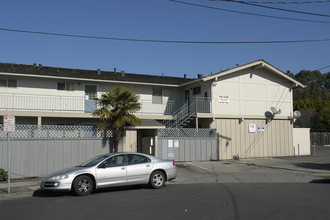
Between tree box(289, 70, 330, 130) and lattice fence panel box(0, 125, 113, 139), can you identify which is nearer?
lattice fence panel box(0, 125, 113, 139)

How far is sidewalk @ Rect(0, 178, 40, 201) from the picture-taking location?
1152 cm

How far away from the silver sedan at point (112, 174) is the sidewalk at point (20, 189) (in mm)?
1041

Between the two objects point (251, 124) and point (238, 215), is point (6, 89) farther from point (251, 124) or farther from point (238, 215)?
point (238, 215)

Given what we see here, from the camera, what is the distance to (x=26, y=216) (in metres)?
8.10

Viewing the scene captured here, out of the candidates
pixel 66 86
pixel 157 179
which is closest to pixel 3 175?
pixel 157 179

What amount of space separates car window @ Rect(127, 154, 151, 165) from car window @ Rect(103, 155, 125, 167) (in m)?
0.24

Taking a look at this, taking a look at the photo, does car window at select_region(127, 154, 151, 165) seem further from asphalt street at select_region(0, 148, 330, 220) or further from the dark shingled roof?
the dark shingled roof

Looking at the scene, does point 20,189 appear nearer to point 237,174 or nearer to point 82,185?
point 82,185

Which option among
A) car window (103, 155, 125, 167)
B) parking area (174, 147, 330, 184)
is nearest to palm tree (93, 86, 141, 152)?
parking area (174, 147, 330, 184)

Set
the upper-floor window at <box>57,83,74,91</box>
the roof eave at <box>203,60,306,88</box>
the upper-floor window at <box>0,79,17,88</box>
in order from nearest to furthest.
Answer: the upper-floor window at <box>0,79,17,88</box>, the upper-floor window at <box>57,83,74,91</box>, the roof eave at <box>203,60,306,88</box>

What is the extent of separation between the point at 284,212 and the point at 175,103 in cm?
1904

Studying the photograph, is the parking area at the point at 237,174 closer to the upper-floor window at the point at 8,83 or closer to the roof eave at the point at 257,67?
the roof eave at the point at 257,67

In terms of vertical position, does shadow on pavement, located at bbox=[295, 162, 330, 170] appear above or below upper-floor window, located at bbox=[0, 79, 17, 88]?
below

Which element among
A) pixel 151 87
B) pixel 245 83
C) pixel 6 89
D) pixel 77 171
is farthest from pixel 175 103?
pixel 77 171
